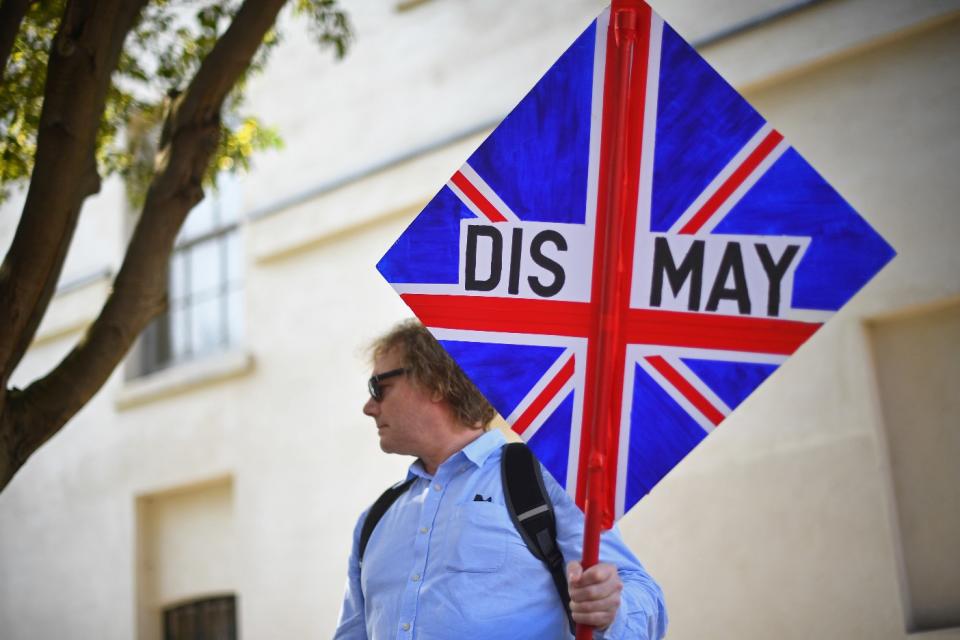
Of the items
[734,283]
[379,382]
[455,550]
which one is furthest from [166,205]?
[734,283]

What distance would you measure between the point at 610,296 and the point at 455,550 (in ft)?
2.99

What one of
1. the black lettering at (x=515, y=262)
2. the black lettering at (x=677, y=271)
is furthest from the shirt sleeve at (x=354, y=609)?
the black lettering at (x=677, y=271)

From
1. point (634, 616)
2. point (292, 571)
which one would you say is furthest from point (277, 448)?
point (634, 616)

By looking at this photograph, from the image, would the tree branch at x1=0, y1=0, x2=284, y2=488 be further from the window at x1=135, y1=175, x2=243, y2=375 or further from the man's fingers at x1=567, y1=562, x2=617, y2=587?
the window at x1=135, y1=175, x2=243, y2=375

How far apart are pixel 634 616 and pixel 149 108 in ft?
15.9

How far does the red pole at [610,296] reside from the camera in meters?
2.65

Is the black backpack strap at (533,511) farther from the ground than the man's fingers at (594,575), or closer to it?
farther from the ground

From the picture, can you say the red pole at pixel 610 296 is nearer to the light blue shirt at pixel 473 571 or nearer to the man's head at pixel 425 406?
the light blue shirt at pixel 473 571

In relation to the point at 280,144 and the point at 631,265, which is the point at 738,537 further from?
the point at 631,265

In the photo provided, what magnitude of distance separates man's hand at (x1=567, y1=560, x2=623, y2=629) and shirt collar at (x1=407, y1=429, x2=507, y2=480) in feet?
2.73

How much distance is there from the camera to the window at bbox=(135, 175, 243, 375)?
33.6ft

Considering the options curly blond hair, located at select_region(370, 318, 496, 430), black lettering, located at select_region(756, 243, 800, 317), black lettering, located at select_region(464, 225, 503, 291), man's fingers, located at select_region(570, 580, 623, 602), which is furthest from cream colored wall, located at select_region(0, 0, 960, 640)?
black lettering, located at select_region(756, 243, 800, 317)

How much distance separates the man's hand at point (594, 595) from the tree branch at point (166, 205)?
8.51 feet

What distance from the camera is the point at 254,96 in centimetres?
987
